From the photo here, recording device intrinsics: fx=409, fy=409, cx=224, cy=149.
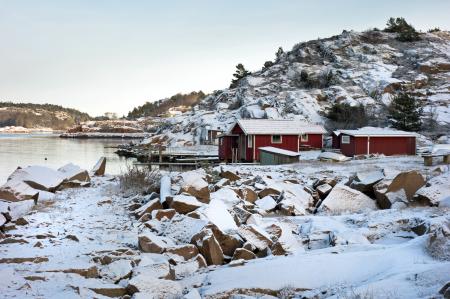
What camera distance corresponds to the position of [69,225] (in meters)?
11.2

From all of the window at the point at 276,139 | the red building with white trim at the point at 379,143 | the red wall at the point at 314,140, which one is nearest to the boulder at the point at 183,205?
the window at the point at 276,139

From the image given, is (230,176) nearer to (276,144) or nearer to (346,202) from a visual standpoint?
(346,202)

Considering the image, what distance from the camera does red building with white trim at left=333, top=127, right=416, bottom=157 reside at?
125 ft

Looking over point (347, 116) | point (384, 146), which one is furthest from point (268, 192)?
point (347, 116)

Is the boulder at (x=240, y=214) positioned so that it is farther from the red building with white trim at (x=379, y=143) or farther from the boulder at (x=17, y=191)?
the red building with white trim at (x=379, y=143)

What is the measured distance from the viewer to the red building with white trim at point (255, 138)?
38.9m

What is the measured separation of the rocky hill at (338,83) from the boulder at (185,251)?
169ft

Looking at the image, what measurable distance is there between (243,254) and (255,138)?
29.7m

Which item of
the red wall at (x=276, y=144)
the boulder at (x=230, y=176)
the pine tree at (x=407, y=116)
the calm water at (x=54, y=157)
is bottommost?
the calm water at (x=54, y=157)

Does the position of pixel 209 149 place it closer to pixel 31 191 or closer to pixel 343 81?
pixel 343 81

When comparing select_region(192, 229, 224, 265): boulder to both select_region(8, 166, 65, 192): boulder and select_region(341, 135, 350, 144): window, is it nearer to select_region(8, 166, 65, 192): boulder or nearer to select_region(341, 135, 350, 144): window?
select_region(8, 166, 65, 192): boulder

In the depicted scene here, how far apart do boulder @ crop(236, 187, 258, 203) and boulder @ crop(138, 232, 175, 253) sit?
5484 millimetres

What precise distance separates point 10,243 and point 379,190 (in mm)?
12156

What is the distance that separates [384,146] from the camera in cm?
3878
